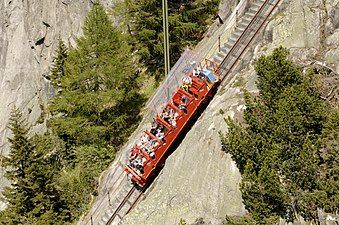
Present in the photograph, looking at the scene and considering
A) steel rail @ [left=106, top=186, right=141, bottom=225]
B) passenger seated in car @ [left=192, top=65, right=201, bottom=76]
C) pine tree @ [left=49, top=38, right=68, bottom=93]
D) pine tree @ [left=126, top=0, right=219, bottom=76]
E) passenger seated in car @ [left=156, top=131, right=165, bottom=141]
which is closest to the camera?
passenger seated in car @ [left=156, top=131, right=165, bottom=141]

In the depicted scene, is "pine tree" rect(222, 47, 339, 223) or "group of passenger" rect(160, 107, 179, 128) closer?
"pine tree" rect(222, 47, 339, 223)

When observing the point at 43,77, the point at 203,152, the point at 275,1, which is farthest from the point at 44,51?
the point at 203,152

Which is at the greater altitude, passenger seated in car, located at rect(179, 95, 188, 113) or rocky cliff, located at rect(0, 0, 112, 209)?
rocky cliff, located at rect(0, 0, 112, 209)

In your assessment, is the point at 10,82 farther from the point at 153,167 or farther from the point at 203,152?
the point at 203,152

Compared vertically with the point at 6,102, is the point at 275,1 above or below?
below

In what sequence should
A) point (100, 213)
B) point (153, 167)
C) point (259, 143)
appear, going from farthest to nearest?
point (100, 213) < point (153, 167) < point (259, 143)

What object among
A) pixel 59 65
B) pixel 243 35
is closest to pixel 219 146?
pixel 243 35

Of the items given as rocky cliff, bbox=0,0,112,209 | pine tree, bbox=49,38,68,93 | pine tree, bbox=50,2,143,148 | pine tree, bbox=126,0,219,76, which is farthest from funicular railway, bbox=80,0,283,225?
rocky cliff, bbox=0,0,112,209

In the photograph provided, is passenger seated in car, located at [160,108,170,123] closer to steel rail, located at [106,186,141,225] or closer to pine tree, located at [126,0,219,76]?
steel rail, located at [106,186,141,225]

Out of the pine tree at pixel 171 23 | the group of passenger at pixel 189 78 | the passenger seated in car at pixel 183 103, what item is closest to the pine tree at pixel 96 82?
the pine tree at pixel 171 23
